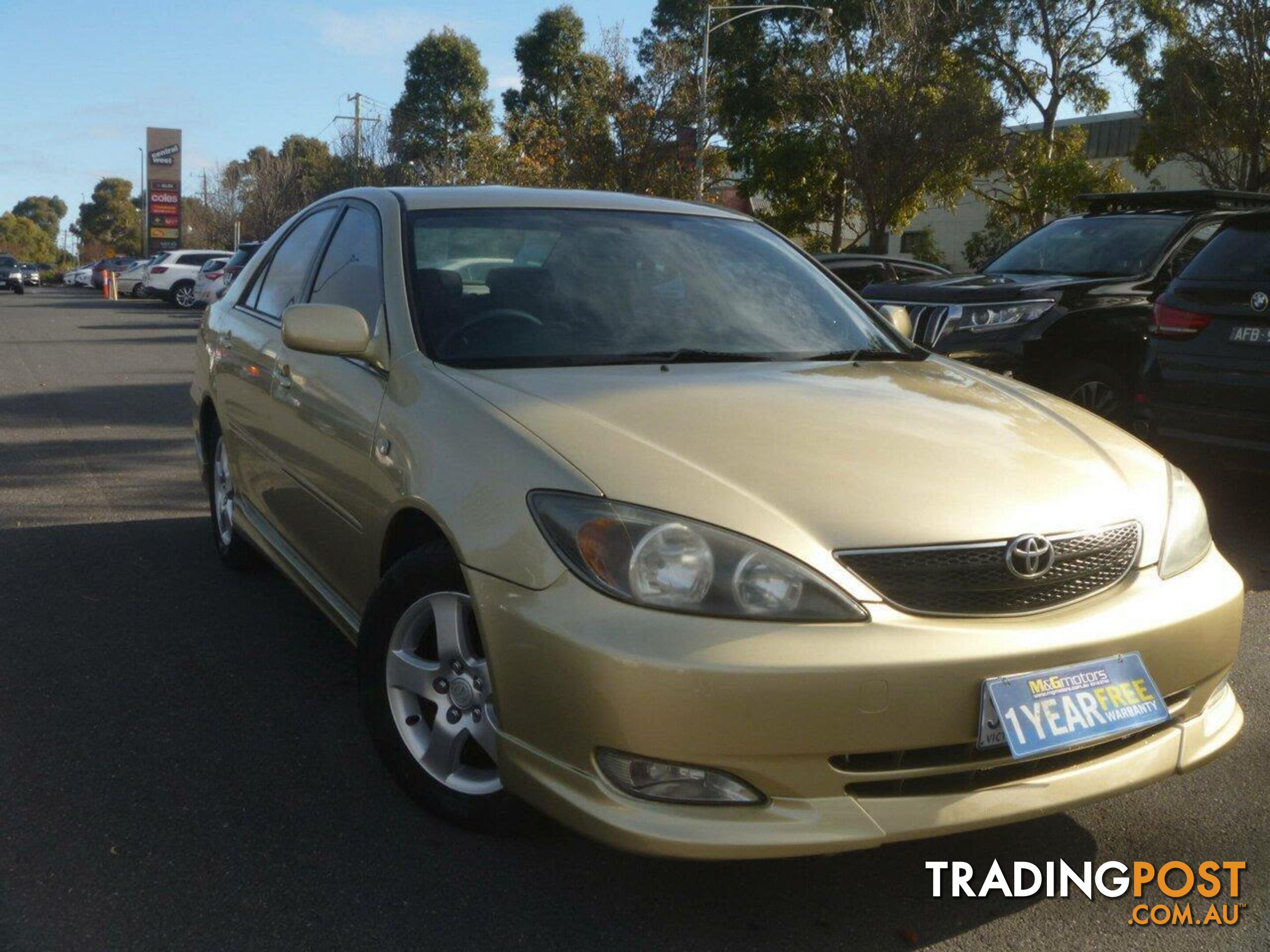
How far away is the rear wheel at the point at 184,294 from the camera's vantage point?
122ft

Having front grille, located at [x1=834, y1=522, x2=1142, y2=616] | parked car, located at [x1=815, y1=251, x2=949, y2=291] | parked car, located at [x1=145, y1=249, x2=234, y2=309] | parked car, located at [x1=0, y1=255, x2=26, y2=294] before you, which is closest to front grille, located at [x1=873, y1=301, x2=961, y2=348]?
parked car, located at [x1=815, y1=251, x2=949, y2=291]

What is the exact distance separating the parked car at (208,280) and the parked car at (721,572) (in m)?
28.3

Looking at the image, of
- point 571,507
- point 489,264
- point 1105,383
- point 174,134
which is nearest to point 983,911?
point 571,507

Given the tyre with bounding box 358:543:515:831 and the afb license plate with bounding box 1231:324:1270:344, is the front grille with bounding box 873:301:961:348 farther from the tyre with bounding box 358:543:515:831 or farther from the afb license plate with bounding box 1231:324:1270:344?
the tyre with bounding box 358:543:515:831

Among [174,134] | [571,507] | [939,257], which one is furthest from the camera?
[174,134]

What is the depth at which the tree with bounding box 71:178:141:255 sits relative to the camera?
124 m

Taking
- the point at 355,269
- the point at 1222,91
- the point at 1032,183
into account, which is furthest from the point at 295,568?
the point at 1032,183

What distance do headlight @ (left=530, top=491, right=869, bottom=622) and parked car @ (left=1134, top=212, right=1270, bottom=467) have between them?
172 inches

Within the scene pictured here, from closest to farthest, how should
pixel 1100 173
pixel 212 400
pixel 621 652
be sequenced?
pixel 621 652 → pixel 212 400 → pixel 1100 173

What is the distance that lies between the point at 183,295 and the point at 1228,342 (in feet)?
114

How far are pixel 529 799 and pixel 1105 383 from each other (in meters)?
6.18

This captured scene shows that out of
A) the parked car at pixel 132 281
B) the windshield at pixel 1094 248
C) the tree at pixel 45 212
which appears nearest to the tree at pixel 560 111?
the parked car at pixel 132 281

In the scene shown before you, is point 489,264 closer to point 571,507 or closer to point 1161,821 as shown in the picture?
point 571,507

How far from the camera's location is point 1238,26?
18500 mm
